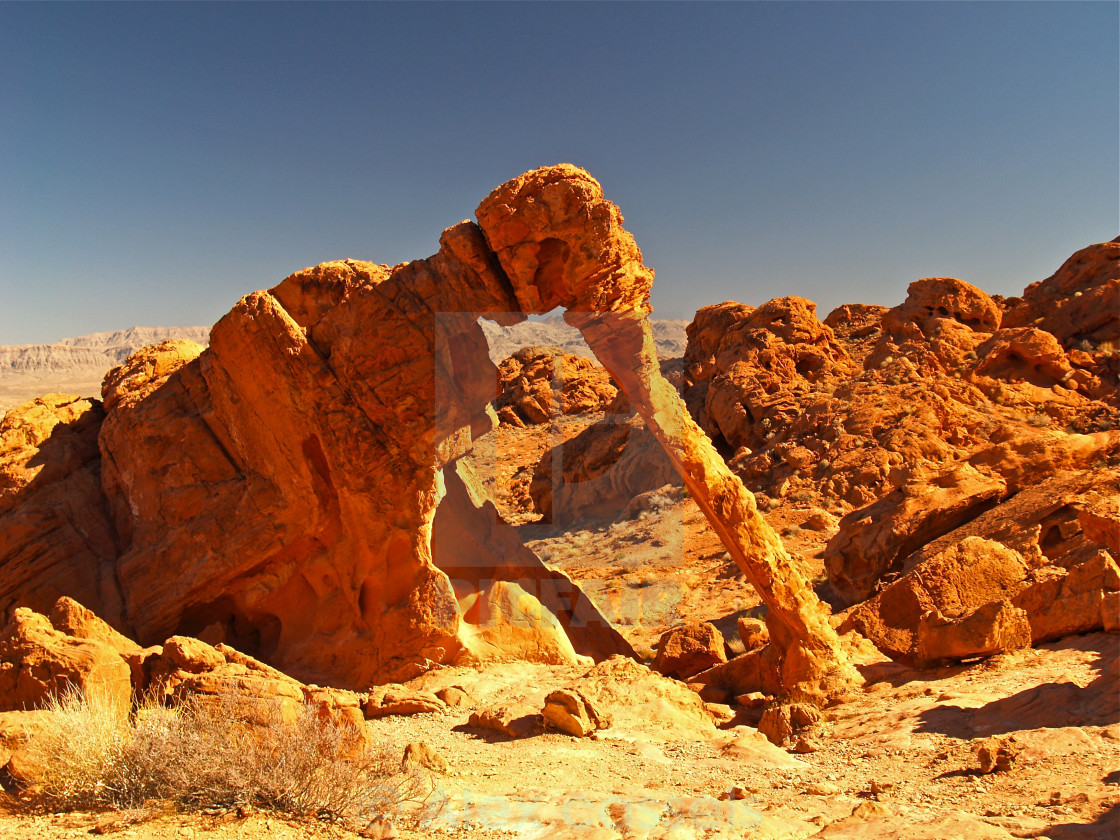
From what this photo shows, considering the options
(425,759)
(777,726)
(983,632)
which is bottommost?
(777,726)

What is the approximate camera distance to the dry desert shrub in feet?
13.7

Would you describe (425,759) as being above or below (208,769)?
below

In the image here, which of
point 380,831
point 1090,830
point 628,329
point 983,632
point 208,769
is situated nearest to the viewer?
point 1090,830

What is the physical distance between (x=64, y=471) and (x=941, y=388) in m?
16.3

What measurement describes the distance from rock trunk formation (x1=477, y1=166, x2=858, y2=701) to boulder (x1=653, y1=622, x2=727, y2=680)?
1168mm

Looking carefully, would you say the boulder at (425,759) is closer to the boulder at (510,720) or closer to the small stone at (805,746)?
the boulder at (510,720)

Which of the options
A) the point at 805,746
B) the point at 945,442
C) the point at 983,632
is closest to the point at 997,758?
the point at 805,746

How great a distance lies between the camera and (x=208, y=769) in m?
4.22

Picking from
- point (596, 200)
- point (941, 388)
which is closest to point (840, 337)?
point (941, 388)

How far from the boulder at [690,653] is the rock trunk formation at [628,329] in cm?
117

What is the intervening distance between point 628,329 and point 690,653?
406cm

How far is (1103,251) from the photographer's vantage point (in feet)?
73.7

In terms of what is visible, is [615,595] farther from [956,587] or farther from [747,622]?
[956,587]

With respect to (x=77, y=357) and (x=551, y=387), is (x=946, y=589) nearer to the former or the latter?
(x=551, y=387)
